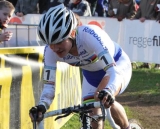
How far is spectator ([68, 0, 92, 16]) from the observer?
46.8 feet

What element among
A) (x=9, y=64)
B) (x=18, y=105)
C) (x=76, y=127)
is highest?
(x=9, y=64)

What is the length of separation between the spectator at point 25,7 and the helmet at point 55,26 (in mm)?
10650

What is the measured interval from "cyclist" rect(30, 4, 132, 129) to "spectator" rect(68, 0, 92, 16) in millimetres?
8496

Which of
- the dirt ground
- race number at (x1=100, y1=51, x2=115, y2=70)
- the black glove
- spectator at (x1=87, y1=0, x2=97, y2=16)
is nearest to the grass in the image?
the dirt ground

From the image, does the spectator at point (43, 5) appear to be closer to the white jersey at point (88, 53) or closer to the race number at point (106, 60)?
the white jersey at point (88, 53)

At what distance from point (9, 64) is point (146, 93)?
16.9ft

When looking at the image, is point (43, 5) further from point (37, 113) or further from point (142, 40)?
point (37, 113)

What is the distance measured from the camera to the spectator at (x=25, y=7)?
15.2 meters

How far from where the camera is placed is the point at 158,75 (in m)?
13.1

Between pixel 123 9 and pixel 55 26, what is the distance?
9191mm

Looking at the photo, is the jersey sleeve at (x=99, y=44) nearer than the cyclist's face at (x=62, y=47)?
No

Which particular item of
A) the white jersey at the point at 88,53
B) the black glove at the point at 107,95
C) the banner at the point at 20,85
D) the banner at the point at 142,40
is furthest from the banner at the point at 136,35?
the black glove at the point at 107,95

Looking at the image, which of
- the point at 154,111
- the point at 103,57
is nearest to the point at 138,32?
the point at 154,111

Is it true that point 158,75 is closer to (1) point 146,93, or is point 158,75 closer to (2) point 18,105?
(1) point 146,93
